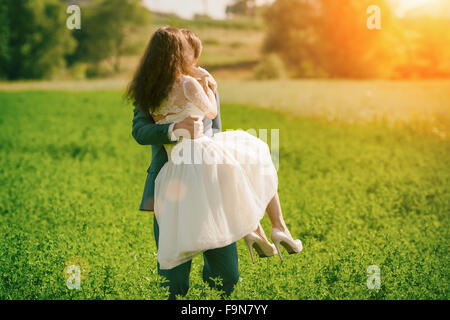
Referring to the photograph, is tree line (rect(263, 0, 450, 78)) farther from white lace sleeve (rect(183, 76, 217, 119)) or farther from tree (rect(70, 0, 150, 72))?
white lace sleeve (rect(183, 76, 217, 119))

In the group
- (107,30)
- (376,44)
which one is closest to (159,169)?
(376,44)

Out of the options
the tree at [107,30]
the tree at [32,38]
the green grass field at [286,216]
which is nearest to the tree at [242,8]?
the tree at [107,30]

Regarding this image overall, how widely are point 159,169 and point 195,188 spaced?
463 millimetres

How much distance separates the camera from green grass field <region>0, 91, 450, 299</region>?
16.3 ft

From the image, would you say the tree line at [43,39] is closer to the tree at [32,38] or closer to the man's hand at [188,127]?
the tree at [32,38]

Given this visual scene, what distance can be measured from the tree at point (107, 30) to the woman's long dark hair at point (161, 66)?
66319mm

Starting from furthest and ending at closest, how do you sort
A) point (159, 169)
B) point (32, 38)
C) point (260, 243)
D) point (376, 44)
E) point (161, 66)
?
1. point (32, 38)
2. point (376, 44)
3. point (260, 243)
4. point (159, 169)
5. point (161, 66)

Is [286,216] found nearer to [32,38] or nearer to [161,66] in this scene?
[161,66]

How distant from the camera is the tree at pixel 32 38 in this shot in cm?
5547

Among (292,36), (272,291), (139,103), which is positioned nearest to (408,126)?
A: (272,291)

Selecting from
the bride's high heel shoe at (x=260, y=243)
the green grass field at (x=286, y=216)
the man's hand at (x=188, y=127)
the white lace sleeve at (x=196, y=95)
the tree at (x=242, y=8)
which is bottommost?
the green grass field at (x=286, y=216)

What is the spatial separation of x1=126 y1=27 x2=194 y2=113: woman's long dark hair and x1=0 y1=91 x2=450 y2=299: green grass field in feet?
5.96

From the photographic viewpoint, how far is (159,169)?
4.21m
